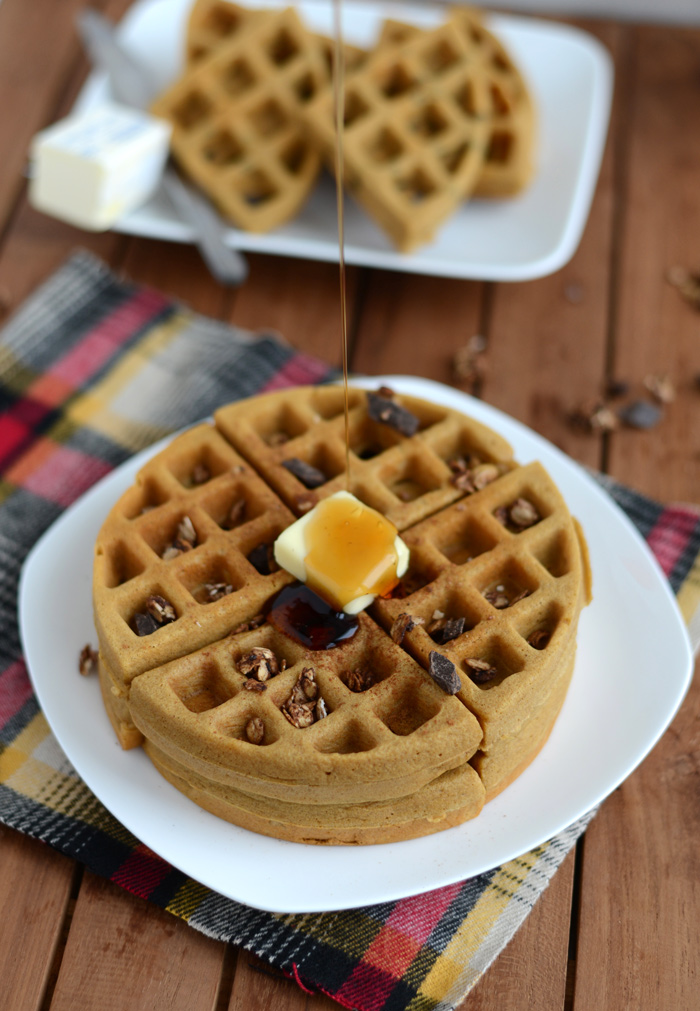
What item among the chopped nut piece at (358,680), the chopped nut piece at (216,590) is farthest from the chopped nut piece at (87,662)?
the chopped nut piece at (358,680)

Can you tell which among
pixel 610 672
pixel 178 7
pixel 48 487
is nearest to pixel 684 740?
pixel 610 672

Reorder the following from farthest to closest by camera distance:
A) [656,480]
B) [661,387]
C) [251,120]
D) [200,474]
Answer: [251,120] → [661,387] → [656,480] → [200,474]

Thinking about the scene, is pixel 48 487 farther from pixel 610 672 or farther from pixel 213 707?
pixel 610 672

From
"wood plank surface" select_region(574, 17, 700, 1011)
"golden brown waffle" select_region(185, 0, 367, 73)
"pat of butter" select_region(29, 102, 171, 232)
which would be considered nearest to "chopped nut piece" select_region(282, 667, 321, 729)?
"wood plank surface" select_region(574, 17, 700, 1011)

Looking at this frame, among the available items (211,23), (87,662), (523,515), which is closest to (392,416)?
(523,515)

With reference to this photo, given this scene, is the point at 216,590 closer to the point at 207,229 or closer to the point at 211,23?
the point at 207,229

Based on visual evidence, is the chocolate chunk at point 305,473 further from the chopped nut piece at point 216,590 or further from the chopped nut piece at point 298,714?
the chopped nut piece at point 298,714
